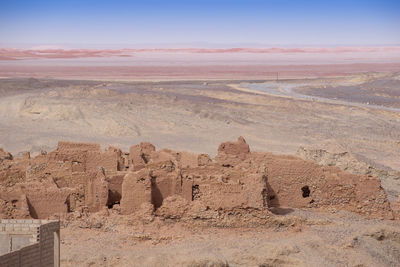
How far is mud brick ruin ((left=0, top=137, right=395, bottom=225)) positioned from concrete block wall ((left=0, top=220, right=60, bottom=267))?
3.52 m

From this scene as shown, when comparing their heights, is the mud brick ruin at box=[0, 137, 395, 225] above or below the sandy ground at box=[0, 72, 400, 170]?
above

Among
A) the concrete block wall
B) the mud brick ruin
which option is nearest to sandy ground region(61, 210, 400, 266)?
the mud brick ruin

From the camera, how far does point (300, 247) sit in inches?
497

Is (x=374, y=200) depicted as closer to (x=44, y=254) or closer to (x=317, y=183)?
(x=317, y=183)

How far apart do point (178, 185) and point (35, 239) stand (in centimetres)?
531

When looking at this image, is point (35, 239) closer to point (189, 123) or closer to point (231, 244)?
point (231, 244)

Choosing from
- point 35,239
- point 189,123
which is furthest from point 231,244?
point 189,123

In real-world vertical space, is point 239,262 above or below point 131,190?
below

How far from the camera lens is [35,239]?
354 inches

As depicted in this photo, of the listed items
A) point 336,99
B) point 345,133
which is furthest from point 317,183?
point 336,99

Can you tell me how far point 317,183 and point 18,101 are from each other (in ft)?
100

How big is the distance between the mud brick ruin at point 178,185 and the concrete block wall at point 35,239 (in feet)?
11.6

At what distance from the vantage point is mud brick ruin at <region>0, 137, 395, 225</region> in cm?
1323

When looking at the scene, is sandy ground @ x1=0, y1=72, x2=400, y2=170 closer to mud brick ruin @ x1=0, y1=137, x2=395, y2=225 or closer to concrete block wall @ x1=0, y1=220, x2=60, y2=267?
mud brick ruin @ x1=0, y1=137, x2=395, y2=225
